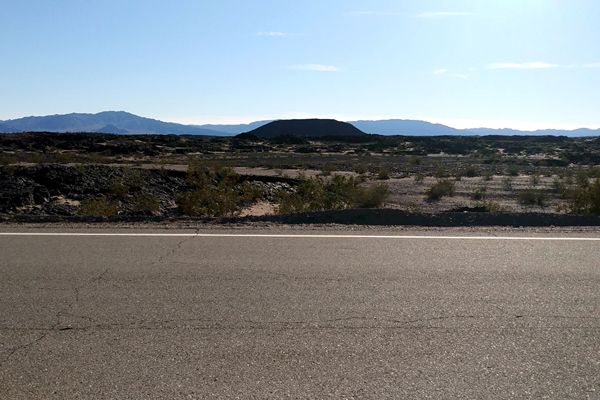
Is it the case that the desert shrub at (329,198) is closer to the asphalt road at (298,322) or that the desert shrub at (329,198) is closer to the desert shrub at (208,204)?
the desert shrub at (208,204)

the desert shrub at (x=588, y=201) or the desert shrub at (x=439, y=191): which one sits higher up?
the desert shrub at (x=588, y=201)

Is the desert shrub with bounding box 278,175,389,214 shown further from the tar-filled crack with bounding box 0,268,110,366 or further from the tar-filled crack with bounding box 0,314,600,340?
the tar-filled crack with bounding box 0,314,600,340

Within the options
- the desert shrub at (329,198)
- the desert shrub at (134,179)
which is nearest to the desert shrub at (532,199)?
the desert shrub at (329,198)

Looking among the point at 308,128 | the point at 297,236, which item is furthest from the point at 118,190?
the point at 308,128

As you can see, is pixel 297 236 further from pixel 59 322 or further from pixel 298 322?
pixel 59 322

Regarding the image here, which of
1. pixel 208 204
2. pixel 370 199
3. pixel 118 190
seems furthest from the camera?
pixel 118 190

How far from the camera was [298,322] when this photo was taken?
542cm

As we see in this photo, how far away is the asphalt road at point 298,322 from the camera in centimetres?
425

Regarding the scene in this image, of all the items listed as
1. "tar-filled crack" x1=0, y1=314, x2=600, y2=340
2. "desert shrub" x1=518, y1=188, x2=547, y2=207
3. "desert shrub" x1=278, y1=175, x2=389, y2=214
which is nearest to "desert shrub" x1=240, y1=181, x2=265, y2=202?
"desert shrub" x1=278, y1=175, x2=389, y2=214

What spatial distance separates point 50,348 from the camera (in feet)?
15.9

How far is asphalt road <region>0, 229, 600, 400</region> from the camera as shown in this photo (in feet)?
13.9

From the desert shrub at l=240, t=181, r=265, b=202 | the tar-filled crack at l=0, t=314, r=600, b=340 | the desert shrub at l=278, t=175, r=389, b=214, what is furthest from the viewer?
the desert shrub at l=240, t=181, r=265, b=202

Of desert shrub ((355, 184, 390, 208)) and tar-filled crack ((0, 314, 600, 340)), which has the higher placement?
tar-filled crack ((0, 314, 600, 340))

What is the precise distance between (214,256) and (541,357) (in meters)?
4.57
